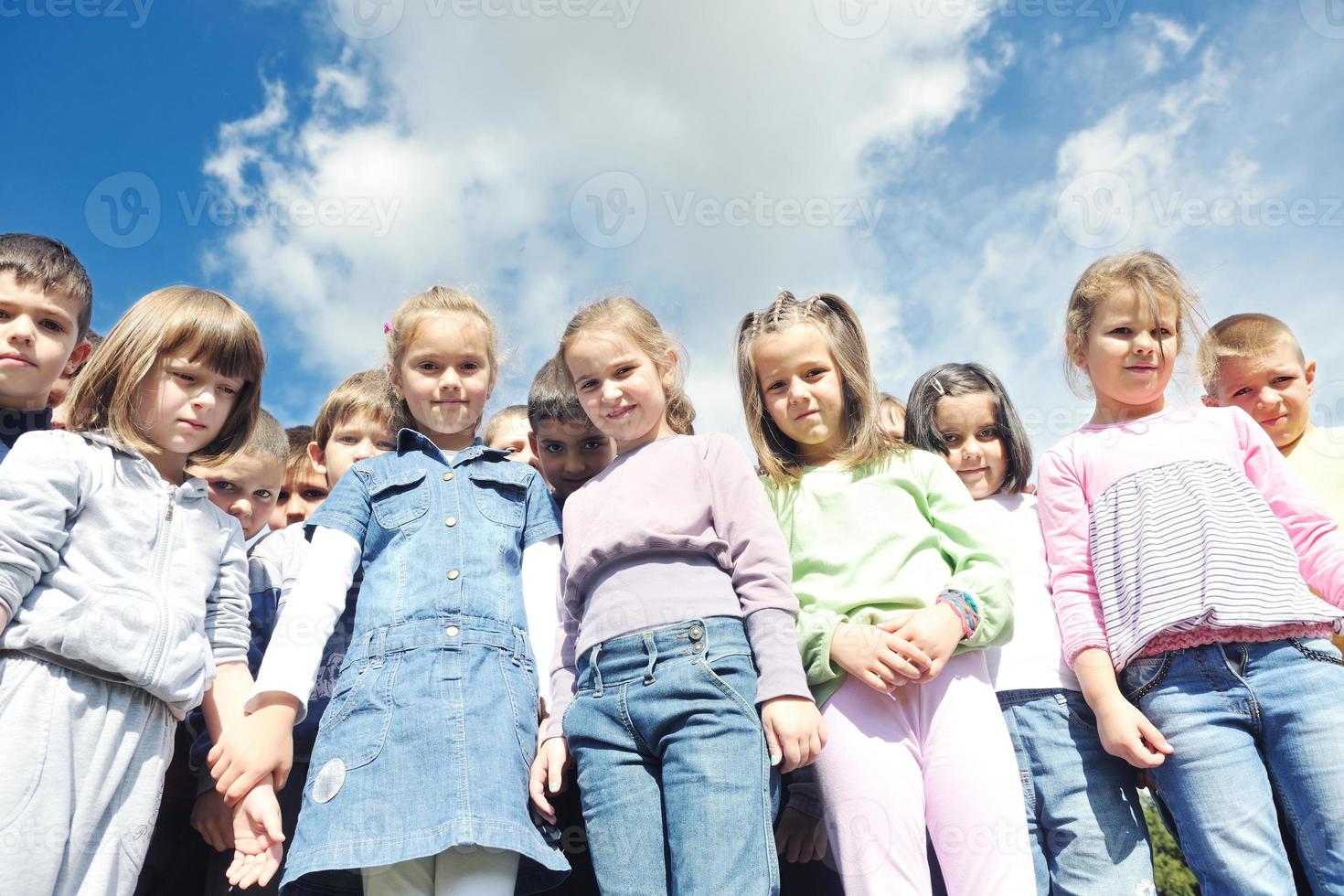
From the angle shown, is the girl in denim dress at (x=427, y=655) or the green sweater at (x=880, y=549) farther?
the green sweater at (x=880, y=549)

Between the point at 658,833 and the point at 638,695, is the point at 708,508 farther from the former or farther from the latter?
the point at 658,833

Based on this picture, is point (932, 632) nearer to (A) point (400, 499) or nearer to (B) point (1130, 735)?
(B) point (1130, 735)

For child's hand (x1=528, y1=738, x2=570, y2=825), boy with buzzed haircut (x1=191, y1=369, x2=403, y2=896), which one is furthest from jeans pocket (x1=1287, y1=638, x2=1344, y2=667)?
boy with buzzed haircut (x1=191, y1=369, x2=403, y2=896)

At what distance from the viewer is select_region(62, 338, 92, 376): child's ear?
140 inches

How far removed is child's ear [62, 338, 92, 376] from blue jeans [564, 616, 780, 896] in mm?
2567

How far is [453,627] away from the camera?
2.70 meters

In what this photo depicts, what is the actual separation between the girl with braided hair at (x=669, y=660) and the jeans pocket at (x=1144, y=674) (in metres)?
1.22

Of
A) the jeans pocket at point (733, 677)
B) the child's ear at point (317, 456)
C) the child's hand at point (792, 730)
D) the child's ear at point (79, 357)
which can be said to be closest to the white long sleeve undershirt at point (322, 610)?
the jeans pocket at point (733, 677)

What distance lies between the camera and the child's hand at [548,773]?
255cm

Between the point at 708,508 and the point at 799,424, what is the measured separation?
60cm

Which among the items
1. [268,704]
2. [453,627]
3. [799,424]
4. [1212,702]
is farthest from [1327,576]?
[268,704]

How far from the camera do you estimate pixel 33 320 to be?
9.58ft

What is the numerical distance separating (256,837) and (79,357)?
2291 millimetres

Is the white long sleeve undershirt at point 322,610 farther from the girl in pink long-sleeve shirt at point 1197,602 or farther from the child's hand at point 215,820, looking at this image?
the girl in pink long-sleeve shirt at point 1197,602
